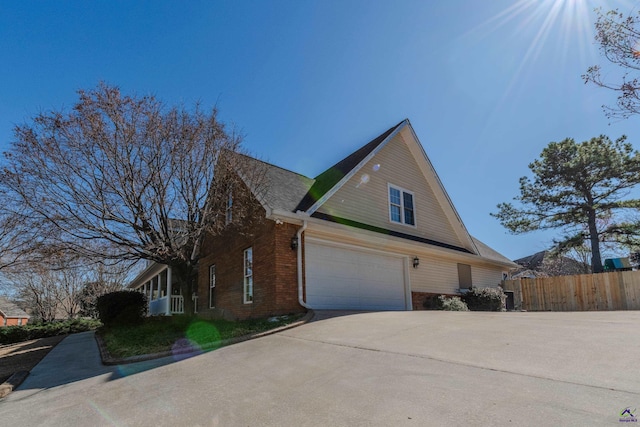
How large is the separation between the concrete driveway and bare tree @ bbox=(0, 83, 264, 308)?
5.26 m

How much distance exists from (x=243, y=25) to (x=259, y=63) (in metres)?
1.21

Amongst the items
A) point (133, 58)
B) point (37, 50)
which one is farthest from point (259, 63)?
point (37, 50)

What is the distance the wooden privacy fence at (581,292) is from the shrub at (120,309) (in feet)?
53.3

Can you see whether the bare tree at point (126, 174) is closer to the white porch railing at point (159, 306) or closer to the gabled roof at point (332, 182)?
the gabled roof at point (332, 182)

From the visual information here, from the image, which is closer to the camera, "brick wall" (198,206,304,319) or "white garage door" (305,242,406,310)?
"brick wall" (198,206,304,319)

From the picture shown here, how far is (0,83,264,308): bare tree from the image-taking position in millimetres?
9266

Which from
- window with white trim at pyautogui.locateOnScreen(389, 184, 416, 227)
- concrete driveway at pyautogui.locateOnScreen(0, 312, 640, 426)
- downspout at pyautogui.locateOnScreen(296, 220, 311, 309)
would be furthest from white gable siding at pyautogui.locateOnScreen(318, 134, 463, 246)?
concrete driveway at pyautogui.locateOnScreen(0, 312, 640, 426)

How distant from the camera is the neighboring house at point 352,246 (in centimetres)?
1033

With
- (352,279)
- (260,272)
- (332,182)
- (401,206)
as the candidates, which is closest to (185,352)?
(260,272)

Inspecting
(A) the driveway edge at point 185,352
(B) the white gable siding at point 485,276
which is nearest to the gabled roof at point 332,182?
(A) the driveway edge at point 185,352

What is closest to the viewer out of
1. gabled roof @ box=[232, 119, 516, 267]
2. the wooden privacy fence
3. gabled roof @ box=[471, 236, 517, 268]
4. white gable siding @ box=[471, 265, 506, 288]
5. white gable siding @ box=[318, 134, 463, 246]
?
gabled roof @ box=[232, 119, 516, 267]

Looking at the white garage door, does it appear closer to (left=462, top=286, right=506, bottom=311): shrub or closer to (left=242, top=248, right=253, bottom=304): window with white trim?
(left=242, top=248, right=253, bottom=304): window with white trim

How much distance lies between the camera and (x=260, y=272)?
35.4ft

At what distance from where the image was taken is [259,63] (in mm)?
11570
